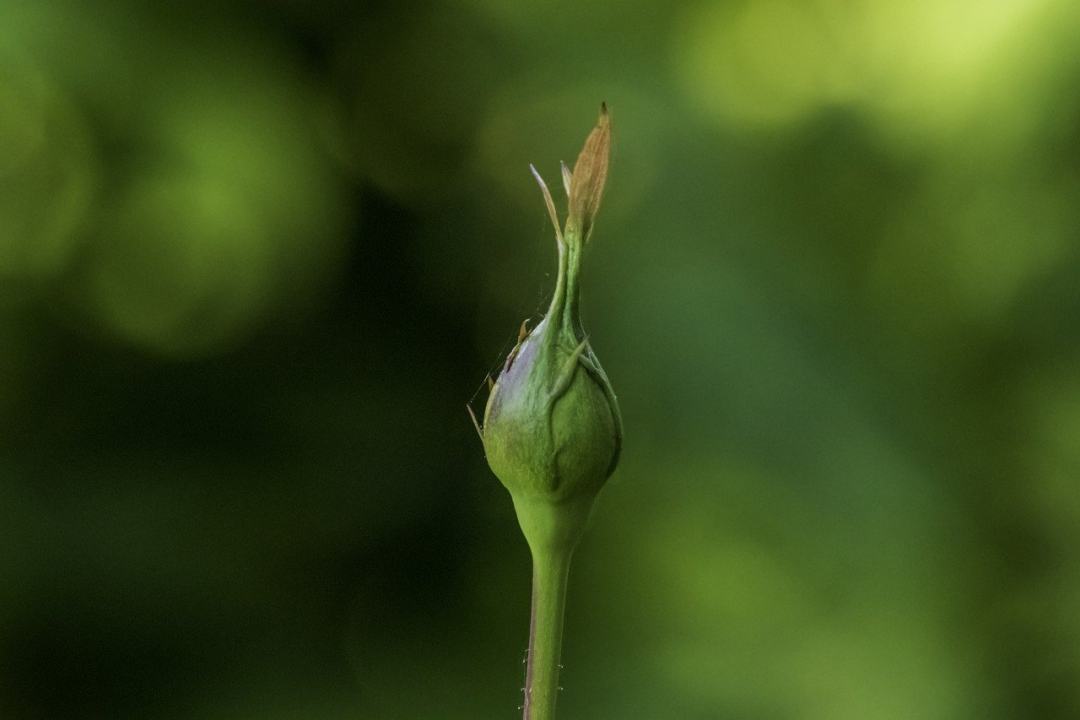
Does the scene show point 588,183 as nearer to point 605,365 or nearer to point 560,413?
point 560,413

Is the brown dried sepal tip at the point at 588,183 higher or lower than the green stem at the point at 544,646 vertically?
higher

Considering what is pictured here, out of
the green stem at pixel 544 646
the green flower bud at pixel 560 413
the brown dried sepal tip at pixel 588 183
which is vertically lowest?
the green stem at pixel 544 646

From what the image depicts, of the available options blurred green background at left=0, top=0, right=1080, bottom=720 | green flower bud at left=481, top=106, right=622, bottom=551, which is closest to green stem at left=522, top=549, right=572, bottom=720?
green flower bud at left=481, top=106, right=622, bottom=551

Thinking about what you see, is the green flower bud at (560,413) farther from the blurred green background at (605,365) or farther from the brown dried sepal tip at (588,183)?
the blurred green background at (605,365)

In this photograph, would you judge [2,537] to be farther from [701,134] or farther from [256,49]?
[701,134]

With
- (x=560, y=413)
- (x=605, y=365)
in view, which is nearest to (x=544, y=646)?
(x=560, y=413)

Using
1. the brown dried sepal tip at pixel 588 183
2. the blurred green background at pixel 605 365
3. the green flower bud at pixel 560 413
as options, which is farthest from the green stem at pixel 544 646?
the blurred green background at pixel 605 365

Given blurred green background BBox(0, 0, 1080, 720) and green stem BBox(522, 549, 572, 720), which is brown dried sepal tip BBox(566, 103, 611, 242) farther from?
blurred green background BBox(0, 0, 1080, 720)
